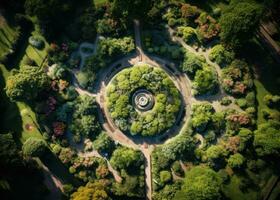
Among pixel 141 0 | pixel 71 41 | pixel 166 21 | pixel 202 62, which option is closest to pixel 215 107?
pixel 202 62

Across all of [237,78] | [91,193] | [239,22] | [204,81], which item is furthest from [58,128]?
[239,22]

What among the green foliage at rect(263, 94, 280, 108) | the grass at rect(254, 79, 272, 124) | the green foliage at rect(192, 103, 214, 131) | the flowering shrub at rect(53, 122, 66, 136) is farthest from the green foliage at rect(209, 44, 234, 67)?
the flowering shrub at rect(53, 122, 66, 136)

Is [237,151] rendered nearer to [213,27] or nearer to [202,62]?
[202,62]

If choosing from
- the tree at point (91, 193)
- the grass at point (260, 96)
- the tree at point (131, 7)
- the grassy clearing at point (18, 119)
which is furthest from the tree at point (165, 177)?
the tree at point (131, 7)

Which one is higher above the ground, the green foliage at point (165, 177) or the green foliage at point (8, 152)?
the green foliage at point (8, 152)

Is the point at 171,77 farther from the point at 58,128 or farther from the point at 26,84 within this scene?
the point at 26,84

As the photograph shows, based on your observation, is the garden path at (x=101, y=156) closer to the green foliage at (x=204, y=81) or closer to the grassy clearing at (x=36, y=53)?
the grassy clearing at (x=36, y=53)
